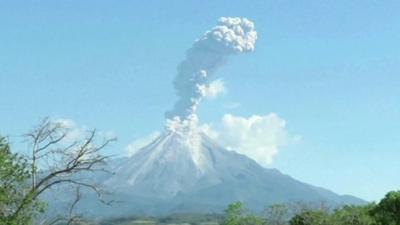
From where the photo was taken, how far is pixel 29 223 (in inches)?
1160

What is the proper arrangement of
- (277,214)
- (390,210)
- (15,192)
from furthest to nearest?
(277,214) → (390,210) → (15,192)

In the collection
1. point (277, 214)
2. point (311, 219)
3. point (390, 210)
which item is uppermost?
point (277, 214)

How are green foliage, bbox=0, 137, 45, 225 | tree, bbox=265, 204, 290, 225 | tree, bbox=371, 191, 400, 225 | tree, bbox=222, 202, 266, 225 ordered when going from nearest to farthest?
green foliage, bbox=0, 137, 45, 225
tree, bbox=371, 191, 400, 225
tree, bbox=265, 204, 290, 225
tree, bbox=222, 202, 266, 225

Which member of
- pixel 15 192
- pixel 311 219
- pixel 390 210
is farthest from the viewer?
pixel 311 219

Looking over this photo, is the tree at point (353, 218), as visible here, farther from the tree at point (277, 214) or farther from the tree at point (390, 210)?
the tree at point (277, 214)

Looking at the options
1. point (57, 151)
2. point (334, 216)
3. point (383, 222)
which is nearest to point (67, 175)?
point (57, 151)

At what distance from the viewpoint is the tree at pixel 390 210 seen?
66.9 m

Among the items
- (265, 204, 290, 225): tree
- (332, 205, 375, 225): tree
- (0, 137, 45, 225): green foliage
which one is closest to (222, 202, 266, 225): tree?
(265, 204, 290, 225): tree

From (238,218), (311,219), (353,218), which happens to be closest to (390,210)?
(353,218)

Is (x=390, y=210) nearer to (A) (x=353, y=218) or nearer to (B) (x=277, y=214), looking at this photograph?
(A) (x=353, y=218)

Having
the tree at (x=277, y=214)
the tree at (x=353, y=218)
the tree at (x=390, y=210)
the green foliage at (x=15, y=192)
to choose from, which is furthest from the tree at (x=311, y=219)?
the green foliage at (x=15, y=192)

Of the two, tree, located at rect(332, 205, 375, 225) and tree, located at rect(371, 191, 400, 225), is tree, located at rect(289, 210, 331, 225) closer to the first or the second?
tree, located at rect(332, 205, 375, 225)

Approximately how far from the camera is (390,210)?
224 ft

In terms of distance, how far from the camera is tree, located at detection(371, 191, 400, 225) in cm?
6694
